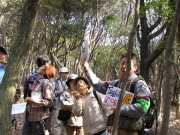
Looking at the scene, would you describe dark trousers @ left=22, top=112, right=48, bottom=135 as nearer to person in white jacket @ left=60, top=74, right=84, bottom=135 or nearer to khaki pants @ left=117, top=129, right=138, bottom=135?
person in white jacket @ left=60, top=74, right=84, bottom=135

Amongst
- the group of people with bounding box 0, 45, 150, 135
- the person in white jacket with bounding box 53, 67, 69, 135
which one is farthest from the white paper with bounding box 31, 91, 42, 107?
the person in white jacket with bounding box 53, 67, 69, 135

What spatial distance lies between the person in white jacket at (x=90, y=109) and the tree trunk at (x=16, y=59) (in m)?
0.87

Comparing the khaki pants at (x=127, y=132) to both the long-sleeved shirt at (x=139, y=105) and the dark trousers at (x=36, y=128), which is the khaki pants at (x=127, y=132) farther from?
the dark trousers at (x=36, y=128)

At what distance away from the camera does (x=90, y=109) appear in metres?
3.59

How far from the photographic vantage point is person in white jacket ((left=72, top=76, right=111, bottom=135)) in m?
3.52

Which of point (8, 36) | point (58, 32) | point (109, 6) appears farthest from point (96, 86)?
point (8, 36)

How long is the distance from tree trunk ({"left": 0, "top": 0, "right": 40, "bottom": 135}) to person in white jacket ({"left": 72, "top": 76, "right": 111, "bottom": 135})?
869 millimetres

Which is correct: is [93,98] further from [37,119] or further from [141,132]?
[37,119]

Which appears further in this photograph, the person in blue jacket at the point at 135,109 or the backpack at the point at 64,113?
the backpack at the point at 64,113

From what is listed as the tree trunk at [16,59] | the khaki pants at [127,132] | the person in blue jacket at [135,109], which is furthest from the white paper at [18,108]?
the khaki pants at [127,132]

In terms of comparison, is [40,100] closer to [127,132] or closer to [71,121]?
[71,121]

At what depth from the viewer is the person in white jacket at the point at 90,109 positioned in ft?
11.5

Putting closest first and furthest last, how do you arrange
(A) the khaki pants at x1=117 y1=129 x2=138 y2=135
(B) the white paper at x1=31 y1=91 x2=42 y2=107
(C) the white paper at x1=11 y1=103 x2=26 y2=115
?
(A) the khaki pants at x1=117 y1=129 x2=138 y2=135, (C) the white paper at x1=11 y1=103 x2=26 y2=115, (B) the white paper at x1=31 y1=91 x2=42 y2=107

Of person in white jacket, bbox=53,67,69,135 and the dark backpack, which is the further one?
person in white jacket, bbox=53,67,69,135
